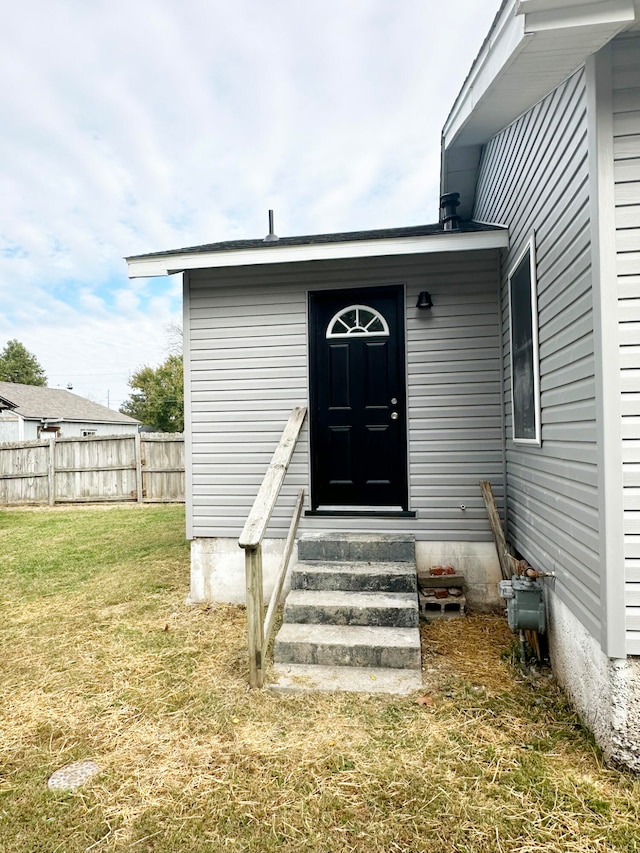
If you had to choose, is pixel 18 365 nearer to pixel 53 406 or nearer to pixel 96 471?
pixel 53 406

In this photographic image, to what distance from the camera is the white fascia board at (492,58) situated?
6.50 feet

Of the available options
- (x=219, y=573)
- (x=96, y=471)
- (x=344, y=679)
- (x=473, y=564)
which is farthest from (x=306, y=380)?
(x=96, y=471)

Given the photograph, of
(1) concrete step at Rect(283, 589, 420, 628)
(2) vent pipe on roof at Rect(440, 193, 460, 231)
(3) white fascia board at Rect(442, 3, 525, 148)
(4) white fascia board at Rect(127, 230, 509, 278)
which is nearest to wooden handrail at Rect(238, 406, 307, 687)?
(1) concrete step at Rect(283, 589, 420, 628)

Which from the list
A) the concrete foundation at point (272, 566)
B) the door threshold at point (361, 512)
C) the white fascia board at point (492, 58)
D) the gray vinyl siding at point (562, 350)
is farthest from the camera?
the door threshold at point (361, 512)

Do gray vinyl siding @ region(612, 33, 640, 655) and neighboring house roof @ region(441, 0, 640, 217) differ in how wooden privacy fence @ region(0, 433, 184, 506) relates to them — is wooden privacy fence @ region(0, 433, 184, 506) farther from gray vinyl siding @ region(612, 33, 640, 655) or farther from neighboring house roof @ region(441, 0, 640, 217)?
gray vinyl siding @ region(612, 33, 640, 655)

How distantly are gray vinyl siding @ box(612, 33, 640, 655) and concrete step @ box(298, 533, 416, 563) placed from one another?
1957mm

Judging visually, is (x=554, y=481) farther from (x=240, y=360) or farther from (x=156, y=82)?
(x=156, y=82)

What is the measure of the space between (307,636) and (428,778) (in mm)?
1218

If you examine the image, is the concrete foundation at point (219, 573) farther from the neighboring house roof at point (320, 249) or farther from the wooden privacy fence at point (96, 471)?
the wooden privacy fence at point (96, 471)

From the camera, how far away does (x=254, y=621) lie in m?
2.76

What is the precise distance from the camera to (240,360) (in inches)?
173

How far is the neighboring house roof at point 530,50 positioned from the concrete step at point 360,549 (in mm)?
3061

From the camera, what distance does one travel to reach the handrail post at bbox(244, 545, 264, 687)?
275cm

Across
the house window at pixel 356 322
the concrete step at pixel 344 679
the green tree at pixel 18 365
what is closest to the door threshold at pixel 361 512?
the concrete step at pixel 344 679
